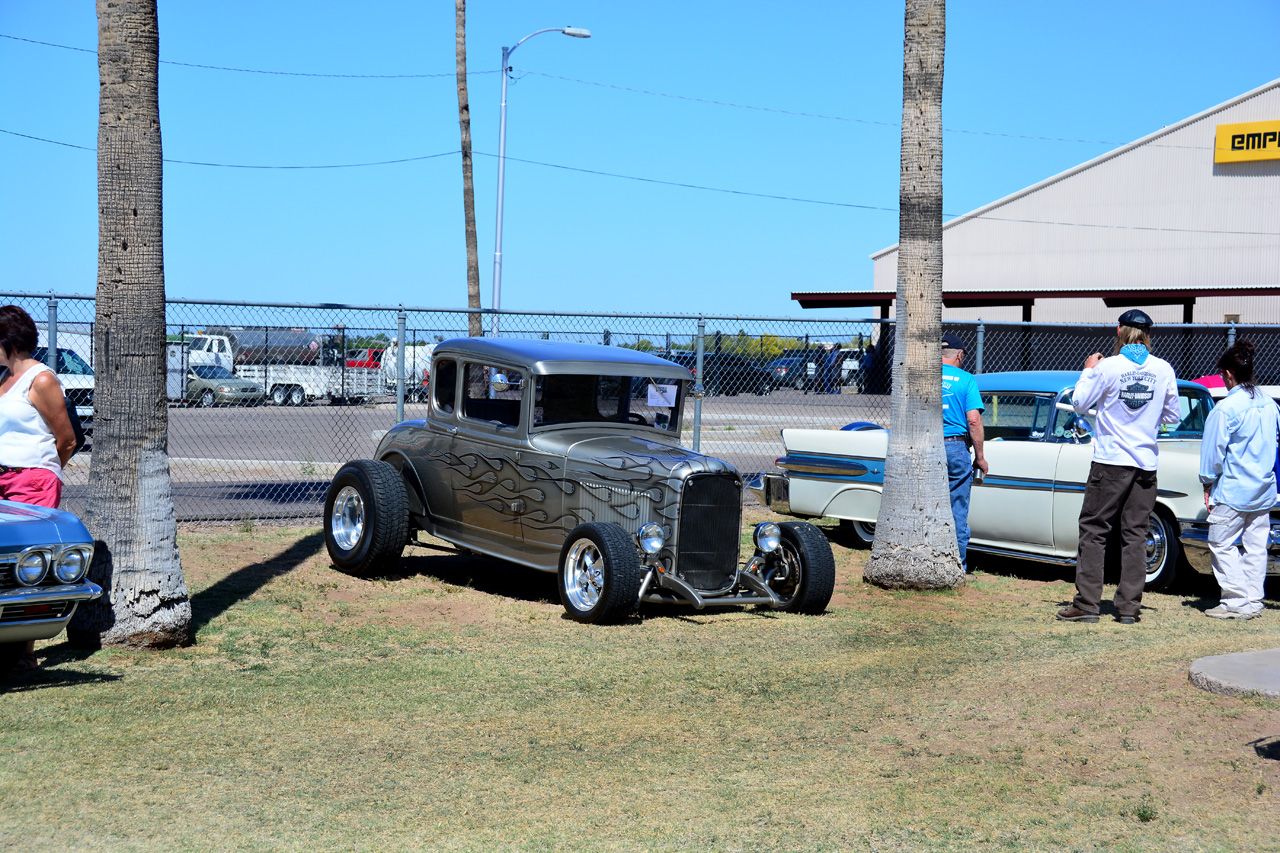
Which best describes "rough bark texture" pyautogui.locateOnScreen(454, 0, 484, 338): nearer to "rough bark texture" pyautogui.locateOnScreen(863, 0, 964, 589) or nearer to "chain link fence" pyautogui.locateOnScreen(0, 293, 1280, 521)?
"chain link fence" pyautogui.locateOnScreen(0, 293, 1280, 521)

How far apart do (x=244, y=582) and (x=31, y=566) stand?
3.34 m

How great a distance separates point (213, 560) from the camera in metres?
9.02

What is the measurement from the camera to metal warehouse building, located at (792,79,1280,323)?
33.0m

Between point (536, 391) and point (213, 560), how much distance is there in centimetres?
298

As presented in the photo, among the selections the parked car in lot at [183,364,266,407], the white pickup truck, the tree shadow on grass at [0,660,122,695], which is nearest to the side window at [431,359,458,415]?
the white pickup truck

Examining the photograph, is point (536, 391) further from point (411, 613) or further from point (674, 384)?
point (411, 613)

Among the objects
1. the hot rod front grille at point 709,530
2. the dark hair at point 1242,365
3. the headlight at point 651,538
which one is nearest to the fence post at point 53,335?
the headlight at point 651,538

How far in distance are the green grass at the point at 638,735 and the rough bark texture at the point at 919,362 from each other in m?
1.05

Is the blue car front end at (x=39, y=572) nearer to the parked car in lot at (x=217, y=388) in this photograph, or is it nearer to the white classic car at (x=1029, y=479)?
the parked car in lot at (x=217, y=388)

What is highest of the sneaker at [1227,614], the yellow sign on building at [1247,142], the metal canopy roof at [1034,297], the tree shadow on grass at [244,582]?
the yellow sign on building at [1247,142]

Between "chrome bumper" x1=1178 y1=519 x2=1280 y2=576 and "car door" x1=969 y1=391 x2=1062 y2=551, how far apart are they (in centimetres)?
106

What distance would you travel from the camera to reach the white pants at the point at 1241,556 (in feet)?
25.6

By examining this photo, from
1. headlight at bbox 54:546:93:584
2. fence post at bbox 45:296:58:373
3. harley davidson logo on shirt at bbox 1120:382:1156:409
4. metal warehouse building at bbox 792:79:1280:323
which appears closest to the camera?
headlight at bbox 54:546:93:584

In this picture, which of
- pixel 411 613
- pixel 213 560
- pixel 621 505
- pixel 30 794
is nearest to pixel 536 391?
pixel 621 505
